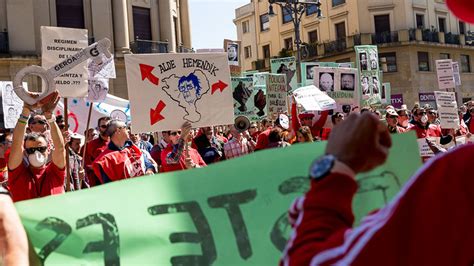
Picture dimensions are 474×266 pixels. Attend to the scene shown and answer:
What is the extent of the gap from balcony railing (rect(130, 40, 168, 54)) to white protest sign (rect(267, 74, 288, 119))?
15932 mm

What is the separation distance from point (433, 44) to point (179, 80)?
41.2 metres

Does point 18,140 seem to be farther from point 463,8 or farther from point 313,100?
point 313,100

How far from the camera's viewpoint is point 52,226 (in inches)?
95.1

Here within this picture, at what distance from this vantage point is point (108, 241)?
238cm

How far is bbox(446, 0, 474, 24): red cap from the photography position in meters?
1.36

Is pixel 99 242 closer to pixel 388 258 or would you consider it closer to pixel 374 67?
pixel 388 258

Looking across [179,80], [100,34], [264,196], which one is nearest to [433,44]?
[100,34]

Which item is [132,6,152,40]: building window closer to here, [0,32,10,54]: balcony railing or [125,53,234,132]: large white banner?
[0,32,10,54]: balcony railing

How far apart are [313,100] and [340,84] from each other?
188 centimetres

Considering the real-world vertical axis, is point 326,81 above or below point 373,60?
below

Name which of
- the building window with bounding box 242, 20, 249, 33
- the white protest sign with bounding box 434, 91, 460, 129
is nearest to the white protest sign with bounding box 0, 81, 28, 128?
the white protest sign with bounding box 434, 91, 460, 129

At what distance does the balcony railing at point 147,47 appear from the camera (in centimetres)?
2775

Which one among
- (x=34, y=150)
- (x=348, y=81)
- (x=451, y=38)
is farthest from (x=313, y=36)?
(x=34, y=150)

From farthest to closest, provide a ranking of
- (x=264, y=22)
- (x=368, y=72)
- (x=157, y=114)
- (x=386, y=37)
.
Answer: (x=264, y=22) < (x=386, y=37) < (x=368, y=72) < (x=157, y=114)
